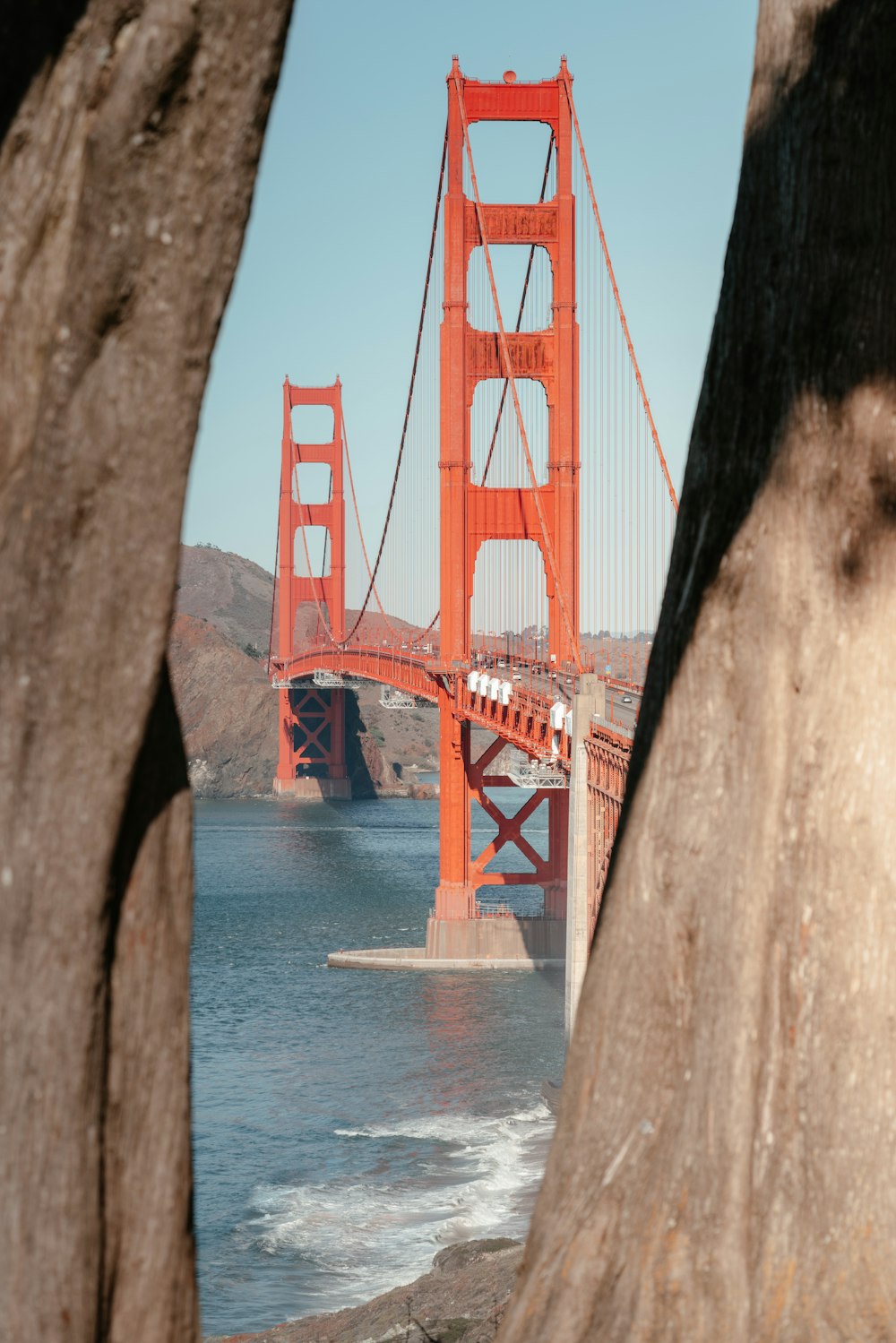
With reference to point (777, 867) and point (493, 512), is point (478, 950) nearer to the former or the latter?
point (493, 512)

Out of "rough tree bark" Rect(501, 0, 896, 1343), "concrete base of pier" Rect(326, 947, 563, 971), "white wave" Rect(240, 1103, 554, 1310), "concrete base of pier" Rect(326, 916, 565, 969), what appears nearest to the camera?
"rough tree bark" Rect(501, 0, 896, 1343)

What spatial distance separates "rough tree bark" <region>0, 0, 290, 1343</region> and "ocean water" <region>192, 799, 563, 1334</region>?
12.1m

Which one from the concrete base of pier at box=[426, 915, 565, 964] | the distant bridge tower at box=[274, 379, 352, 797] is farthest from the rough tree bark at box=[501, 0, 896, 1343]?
the distant bridge tower at box=[274, 379, 352, 797]

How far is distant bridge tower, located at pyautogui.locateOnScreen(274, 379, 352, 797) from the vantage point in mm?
75438

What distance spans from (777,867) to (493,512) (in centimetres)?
2971

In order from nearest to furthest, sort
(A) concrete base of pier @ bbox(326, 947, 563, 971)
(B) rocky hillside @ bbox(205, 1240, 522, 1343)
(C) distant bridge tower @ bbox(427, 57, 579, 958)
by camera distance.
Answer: (B) rocky hillside @ bbox(205, 1240, 522, 1343), (A) concrete base of pier @ bbox(326, 947, 563, 971), (C) distant bridge tower @ bbox(427, 57, 579, 958)

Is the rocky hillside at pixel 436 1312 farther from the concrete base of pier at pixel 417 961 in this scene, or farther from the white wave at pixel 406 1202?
the concrete base of pier at pixel 417 961

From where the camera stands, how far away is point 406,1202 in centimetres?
1722

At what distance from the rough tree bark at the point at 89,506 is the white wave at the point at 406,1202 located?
41.6 feet

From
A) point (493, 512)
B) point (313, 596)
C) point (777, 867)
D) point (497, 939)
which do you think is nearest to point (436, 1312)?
point (777, 867)

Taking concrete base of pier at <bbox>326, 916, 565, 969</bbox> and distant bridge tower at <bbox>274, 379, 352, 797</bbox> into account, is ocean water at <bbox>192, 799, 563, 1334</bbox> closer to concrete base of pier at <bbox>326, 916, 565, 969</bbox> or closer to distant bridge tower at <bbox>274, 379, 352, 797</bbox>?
concrete base of pier at <bbox>326, 916, 565, 969</bbox>

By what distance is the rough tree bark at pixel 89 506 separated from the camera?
210 cm

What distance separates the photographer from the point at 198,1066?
74.6 ft

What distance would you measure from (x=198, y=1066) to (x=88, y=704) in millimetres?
21478
